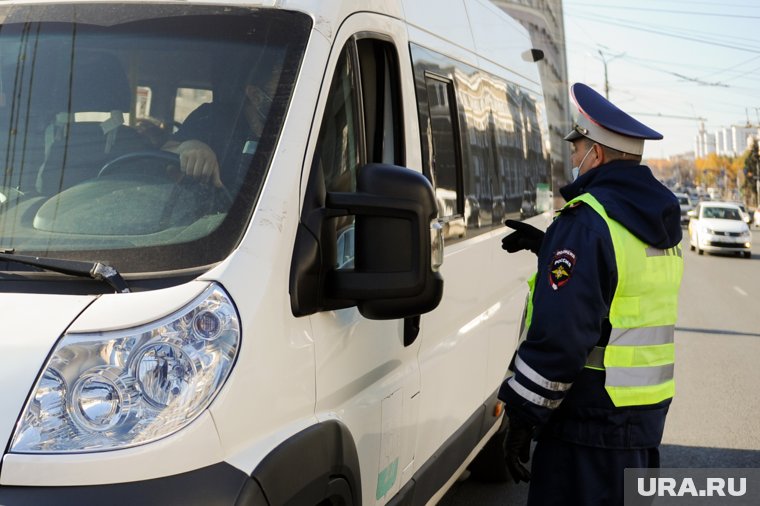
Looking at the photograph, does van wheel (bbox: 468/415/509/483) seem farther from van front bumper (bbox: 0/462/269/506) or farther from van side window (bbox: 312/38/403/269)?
van front bumper (bbox: 0/462/269/506)

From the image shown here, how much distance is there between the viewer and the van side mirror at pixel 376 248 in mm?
2561

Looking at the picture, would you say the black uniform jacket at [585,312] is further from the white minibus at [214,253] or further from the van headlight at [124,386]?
the van headlight at [124,386]

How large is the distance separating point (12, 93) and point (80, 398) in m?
1.16

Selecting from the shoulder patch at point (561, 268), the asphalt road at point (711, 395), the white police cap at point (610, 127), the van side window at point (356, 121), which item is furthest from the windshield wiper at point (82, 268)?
the asphalt road at point (711, 395)

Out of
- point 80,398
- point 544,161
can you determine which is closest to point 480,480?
point 544,161

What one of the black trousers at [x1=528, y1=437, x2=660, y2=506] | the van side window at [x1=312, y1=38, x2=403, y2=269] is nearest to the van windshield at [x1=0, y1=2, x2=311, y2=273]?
the van side window at [x1=312, y1=38, x2=403, y2=269]

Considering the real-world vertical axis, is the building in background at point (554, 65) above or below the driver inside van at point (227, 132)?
above

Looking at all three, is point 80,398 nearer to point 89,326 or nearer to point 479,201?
point 89,326

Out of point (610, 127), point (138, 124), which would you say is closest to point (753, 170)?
point (610, 127)

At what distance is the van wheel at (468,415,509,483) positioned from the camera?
242 inches

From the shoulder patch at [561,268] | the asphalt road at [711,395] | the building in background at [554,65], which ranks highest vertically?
the building in background at [554,65]

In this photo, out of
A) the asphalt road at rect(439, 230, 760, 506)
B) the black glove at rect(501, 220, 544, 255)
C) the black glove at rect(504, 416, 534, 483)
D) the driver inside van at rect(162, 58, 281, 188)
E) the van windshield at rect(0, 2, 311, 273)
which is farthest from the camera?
the asphalt road at rect(439, 230, 760, 506)

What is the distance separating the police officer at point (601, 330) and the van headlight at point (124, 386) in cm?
128

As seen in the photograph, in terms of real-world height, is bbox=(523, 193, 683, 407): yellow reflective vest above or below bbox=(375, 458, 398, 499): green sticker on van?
above
